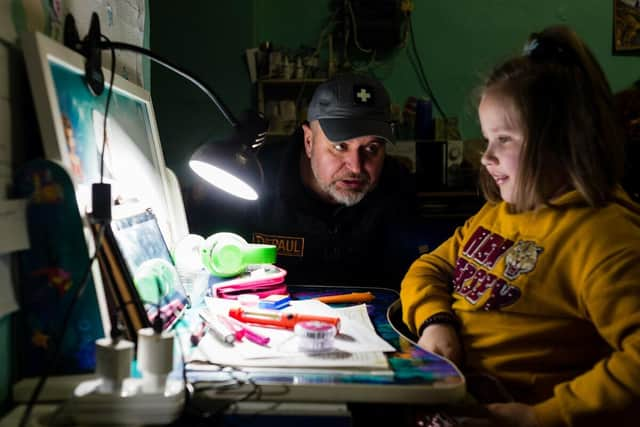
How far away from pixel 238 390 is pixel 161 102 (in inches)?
103

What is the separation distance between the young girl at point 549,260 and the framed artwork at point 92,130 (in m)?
0.61

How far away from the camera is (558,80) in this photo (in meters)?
0.92

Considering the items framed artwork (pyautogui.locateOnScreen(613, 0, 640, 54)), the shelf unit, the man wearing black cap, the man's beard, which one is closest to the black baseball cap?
the man wearing black cap

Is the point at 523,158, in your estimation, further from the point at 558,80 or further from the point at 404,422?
the point at 404,422

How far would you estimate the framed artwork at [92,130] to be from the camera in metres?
0.71

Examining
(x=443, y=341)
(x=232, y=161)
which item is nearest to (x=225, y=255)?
(x=232, y=161)

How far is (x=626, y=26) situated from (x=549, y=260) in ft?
10.3

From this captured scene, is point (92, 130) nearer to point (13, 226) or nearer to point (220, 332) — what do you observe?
point (13, 226)

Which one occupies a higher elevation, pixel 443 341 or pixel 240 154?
pixel 240 154

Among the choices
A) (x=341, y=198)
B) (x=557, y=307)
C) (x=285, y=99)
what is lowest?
(x=557, y=307)

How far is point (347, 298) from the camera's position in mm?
1127

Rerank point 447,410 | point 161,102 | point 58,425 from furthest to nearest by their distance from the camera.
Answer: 1. point 161,102
2. point 447,410
3. point 58,425

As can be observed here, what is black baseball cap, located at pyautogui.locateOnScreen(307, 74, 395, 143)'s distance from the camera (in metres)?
1.53

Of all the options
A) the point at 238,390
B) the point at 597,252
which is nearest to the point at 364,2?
the point at 597,252
